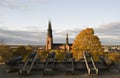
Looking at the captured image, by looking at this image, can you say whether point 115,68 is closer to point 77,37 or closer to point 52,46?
point 77,37

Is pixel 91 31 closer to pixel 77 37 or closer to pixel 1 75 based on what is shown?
pixel 77 37

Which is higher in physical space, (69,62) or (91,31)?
(91,31)

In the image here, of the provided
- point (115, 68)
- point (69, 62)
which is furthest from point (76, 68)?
point (115, 68)

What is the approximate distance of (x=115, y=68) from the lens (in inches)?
494

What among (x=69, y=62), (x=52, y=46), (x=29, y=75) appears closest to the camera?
(x=29, y=75)

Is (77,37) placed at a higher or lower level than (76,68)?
higher

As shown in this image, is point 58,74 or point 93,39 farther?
point 93,39

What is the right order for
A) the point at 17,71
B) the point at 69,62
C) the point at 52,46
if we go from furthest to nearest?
A: the point at 52,46 < the point at 69,62 < the point at 17,71

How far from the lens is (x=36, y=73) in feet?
38.5

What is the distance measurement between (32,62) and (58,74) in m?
1.34

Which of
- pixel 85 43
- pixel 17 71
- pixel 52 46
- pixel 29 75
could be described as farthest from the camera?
pixel 52 46

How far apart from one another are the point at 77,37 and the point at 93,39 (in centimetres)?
345

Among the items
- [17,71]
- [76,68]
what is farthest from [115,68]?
[17,71]

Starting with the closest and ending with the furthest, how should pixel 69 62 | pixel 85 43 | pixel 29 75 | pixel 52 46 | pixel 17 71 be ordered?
pixel 29 75, pixel 17 71, pixel 69 62, pixel 85 43, pixel 52 46
